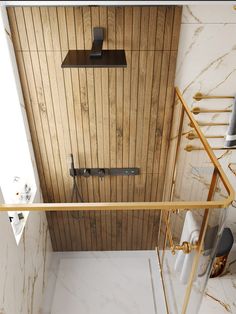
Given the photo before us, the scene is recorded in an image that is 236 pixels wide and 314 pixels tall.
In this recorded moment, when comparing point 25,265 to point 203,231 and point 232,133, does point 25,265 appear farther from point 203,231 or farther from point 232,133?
point 232,133

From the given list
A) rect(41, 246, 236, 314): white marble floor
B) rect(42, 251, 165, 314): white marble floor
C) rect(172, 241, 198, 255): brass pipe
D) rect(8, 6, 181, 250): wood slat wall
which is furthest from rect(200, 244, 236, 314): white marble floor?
rect(172, 241, 198, 255): brass pipe

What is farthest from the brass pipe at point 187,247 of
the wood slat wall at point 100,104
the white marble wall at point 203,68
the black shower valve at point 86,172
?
the black shower valve at point 86,172

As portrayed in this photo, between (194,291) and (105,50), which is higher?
(105,50)

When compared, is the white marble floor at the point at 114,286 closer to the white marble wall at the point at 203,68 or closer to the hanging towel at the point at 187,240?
the hanging towel at the point at 187,240

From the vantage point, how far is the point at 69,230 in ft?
8.85

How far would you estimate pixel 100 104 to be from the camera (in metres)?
2.08

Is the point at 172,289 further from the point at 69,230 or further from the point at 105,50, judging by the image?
the point at 105,50

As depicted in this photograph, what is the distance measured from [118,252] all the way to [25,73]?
75.0 inches

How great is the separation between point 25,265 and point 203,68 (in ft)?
6.11

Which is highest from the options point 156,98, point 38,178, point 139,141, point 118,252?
point 156,98

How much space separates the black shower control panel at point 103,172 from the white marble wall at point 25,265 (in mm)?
477

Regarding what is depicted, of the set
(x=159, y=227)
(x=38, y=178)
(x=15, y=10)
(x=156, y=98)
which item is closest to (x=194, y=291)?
(x=159, y=227)

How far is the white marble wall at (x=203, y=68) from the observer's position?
5.90 ft

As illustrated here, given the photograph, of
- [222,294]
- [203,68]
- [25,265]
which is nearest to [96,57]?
[203,68]
